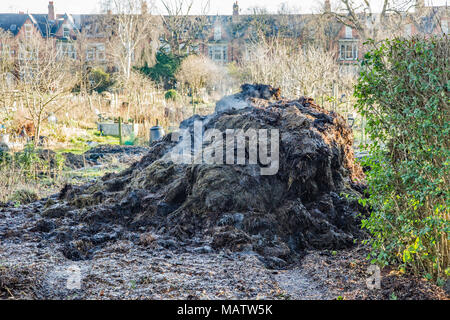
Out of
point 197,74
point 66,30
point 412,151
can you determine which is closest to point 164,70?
point 197,74

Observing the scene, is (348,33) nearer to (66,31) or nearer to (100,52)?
(100,52)

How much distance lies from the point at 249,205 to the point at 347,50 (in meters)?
Answer: 34.8

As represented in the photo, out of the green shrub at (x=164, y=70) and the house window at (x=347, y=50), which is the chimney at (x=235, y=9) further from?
the green shrub at (x=164, y=70)

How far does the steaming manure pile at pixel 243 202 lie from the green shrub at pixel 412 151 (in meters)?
1.41

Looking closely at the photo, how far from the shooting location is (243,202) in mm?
5277

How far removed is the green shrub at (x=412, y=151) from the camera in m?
3.24

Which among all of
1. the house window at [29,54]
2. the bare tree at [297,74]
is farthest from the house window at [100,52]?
the bare tree at [297,74]

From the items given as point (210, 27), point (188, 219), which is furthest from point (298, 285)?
point (210, 27)

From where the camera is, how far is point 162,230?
206 inches

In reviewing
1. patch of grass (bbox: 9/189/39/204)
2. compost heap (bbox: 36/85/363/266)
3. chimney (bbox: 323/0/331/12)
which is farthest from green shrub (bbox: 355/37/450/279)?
chimney (bbox: 323/0/331/12)

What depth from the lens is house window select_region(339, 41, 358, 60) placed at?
36.4m

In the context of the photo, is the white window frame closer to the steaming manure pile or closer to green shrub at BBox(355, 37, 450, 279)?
the steaming manure pile

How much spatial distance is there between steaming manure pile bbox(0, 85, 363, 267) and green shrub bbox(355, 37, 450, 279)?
1.41 m

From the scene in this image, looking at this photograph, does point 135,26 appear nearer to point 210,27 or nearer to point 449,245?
point 210,27
